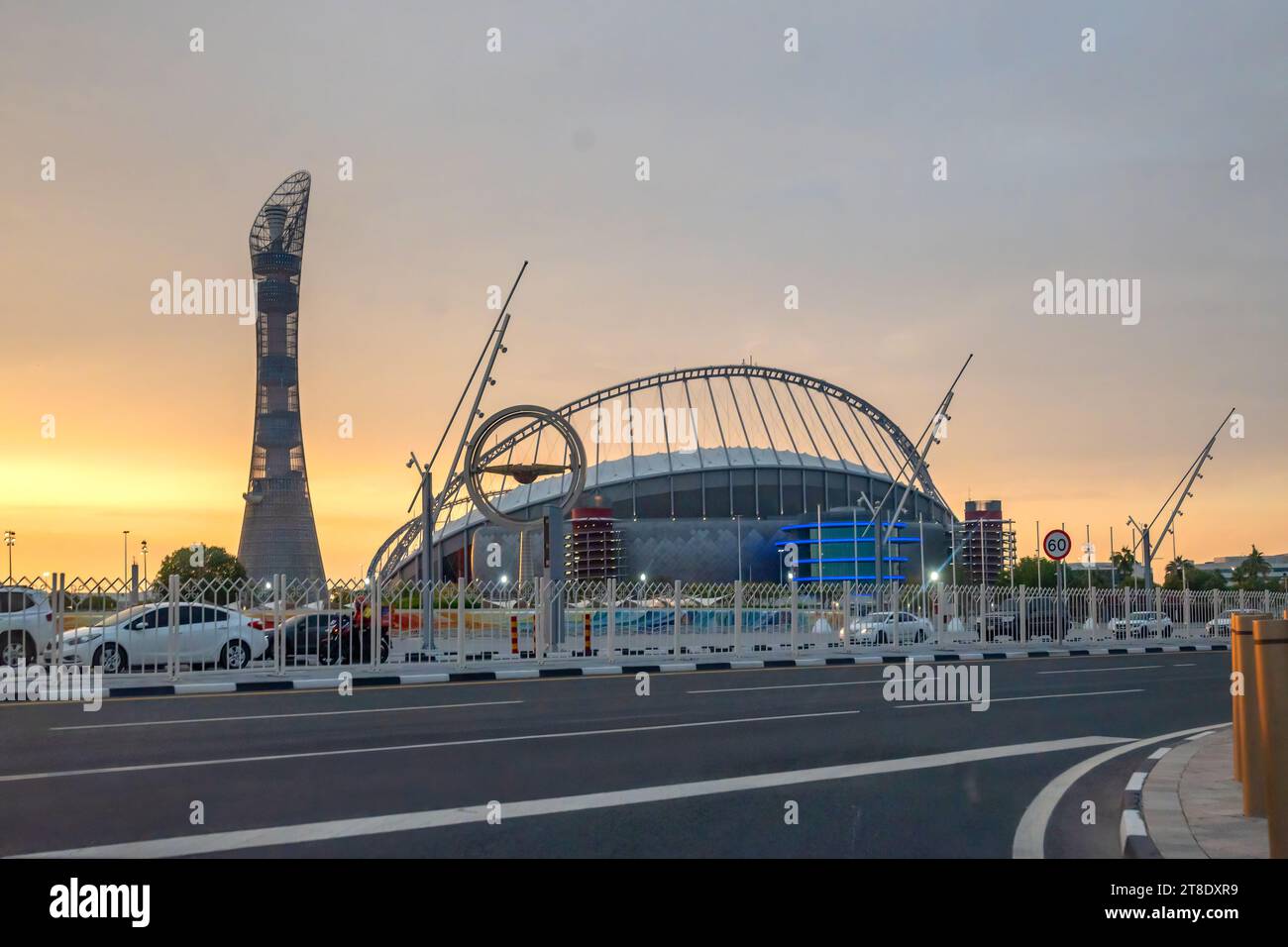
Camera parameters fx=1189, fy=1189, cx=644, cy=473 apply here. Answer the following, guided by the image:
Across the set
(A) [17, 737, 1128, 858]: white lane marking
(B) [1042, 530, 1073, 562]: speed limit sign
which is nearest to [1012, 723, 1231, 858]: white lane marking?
(A) [17, 737, 1128, 858]: white lane marking

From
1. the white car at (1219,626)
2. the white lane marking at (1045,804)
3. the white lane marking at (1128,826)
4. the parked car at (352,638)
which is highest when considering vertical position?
the parked car at (352,638)

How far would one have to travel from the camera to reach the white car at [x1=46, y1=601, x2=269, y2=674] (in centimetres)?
2088

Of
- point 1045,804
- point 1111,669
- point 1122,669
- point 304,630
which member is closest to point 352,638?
point 304,630

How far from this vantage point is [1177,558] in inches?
5768

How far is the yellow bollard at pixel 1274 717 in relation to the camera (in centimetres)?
607

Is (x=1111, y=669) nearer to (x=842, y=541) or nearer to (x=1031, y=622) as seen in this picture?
(x=1031, y=622)

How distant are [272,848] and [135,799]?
2.30m

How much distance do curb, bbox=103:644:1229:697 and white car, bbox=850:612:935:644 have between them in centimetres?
180

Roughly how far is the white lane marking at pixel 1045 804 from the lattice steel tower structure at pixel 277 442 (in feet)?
300

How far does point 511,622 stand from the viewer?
2566 cm

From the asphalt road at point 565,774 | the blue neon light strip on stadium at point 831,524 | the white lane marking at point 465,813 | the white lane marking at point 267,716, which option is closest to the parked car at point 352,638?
the asphalt road at point 565,774

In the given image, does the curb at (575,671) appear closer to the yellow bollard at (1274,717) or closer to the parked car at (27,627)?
the parked car at (27,627)
